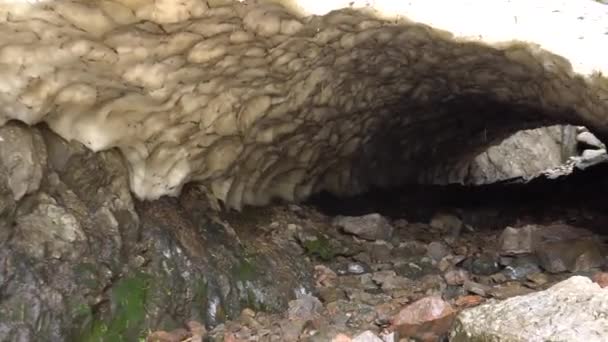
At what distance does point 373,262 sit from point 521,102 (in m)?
1.85

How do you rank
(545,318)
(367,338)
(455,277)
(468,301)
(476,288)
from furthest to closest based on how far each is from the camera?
1. (455,277)
2. (476,288)
3. (468,301)
4. (367,338)
5. (545,318)

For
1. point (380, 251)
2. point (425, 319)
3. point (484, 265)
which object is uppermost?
point (425, 319)

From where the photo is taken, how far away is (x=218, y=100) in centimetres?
367

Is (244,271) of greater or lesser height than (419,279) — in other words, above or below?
above

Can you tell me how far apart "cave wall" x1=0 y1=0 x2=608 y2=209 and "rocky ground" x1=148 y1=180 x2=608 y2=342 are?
0.63 meters

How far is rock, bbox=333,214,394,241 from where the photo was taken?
17.2 feet

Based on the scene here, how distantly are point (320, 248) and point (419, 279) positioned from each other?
827mm

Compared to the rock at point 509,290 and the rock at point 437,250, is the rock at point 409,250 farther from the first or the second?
the rock at point 509,290

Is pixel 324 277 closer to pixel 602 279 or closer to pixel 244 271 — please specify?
pixel 244 271

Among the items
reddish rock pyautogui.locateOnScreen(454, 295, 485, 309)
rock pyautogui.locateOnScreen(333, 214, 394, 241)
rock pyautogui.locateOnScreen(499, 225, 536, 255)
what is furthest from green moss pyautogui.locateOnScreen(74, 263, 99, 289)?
rock pyautogui.locateOnScreen(499, 225, 536, 255)

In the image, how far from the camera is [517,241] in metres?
5.18

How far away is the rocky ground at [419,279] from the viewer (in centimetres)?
252

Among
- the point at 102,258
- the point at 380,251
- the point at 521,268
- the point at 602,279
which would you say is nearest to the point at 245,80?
the point at 102,258

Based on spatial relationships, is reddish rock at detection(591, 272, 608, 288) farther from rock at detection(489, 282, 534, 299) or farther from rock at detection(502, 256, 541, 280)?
rock at detection(502, 256, 541, 280)
